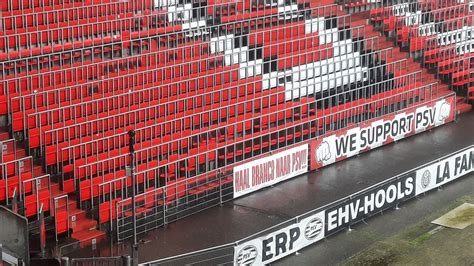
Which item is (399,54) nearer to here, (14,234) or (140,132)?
(140,132)

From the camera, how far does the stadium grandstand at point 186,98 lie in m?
16.7

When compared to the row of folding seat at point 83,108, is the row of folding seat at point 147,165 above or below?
below

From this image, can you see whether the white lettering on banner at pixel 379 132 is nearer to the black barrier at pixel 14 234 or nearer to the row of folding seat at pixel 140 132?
the row of folding seat at pixel 140 132

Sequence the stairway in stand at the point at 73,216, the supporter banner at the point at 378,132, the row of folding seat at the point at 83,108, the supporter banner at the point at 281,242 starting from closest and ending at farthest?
the supporter banner at the point at 281,242
the stairway in stand at the point at 73,216
the row of folding seat at the point at 83,108
the supporter banner at the point at 378,132

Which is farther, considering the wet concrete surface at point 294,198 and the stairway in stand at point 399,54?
the stairway in stand at point 399,54

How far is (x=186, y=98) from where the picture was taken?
1905cm

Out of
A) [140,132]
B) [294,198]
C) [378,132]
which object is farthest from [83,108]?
[378,132]

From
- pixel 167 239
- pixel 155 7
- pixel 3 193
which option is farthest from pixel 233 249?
pixel 155 7

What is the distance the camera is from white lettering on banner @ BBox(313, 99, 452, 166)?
20641mm

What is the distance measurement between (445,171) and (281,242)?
5041 mm

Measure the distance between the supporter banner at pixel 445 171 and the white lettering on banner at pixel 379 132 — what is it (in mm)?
2105

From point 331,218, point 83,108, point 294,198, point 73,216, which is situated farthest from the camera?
point 294,198

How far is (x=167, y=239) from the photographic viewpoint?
Result: 16719 millimetres

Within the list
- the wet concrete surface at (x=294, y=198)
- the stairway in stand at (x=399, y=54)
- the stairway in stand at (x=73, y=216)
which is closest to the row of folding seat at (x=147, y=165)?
A: the stairway in stand at (x=73, y=216)
